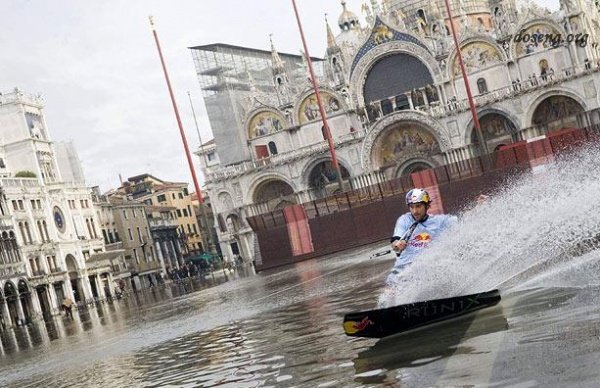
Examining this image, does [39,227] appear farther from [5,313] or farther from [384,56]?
[384,56]

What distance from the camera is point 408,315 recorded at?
36.5 feet

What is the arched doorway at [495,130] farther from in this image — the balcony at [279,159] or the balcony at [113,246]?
the balcony at [113,246]

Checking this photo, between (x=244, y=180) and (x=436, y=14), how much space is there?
22159mm

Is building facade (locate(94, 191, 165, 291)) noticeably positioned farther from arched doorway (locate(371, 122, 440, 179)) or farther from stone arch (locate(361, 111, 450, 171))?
arched doorway (locate(371, 122, 440, 179))

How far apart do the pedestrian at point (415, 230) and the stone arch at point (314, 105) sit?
218 ft

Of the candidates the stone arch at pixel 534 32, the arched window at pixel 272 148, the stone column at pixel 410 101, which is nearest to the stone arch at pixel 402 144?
the stone column at pixel 410 101

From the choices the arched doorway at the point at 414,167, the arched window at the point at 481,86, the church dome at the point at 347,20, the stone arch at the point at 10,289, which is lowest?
the stone arch at the point at 10,289

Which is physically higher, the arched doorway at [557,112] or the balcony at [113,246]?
the arched doorway at [557,112]

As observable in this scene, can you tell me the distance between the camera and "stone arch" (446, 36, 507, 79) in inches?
2815

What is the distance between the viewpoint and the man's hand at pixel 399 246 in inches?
463

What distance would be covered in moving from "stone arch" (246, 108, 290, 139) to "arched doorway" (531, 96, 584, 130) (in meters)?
22.3

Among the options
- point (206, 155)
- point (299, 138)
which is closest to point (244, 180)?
point (299, 138)

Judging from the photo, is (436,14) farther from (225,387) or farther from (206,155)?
(225,387)

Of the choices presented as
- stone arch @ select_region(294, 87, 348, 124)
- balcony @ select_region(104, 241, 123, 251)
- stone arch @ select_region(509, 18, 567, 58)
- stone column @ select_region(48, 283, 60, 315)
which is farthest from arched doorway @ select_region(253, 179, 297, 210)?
stone arch @ select_region(509, 18, 567, 58)
